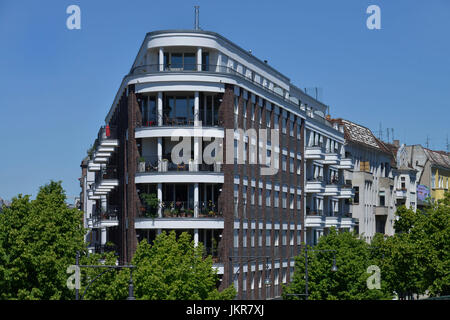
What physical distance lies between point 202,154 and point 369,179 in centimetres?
5314

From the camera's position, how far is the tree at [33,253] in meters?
51.8

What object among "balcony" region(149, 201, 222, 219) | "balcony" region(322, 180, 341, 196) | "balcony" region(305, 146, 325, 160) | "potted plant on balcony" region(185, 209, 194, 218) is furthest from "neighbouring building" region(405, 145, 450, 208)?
"potted plant on balcony" region(185, 209, 194, 218)

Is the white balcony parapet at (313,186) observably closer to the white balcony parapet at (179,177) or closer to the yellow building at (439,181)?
the white balcony parapet at (179,177)

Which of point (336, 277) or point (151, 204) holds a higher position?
point (151, 204)

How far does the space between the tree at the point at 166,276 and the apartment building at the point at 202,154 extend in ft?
14.8

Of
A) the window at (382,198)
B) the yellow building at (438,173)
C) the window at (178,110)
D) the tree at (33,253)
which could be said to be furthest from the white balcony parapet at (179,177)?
the yellow building at (438,173)

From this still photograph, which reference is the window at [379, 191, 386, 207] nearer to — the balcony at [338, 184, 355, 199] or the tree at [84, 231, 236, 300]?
the balcony at [338, 184, 355, 199]

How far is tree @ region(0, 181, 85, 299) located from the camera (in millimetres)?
51781

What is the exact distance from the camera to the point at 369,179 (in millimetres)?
107375

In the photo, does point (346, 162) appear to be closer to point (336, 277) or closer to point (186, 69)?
point (336, 277)

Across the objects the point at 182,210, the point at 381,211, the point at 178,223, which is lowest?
the point at 381,211

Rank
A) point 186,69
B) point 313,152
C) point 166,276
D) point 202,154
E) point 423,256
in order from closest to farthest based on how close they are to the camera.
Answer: point 166,276, point 202,154, point 186,69, point 423,256, point 313,152

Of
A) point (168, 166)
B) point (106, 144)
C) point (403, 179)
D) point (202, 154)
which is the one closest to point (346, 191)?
point (106, 144)
